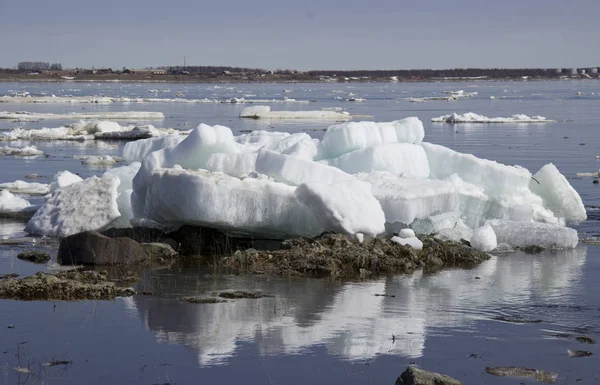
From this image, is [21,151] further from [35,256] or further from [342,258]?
[342,258]

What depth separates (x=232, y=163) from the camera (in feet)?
51.9

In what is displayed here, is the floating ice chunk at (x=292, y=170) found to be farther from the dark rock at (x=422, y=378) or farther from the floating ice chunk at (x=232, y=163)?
the dark rock at (x=422, y=378)

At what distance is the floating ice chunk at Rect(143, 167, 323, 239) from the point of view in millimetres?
14078

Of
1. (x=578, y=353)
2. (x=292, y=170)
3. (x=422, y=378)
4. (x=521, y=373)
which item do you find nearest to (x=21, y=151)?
(x=292, y=170)

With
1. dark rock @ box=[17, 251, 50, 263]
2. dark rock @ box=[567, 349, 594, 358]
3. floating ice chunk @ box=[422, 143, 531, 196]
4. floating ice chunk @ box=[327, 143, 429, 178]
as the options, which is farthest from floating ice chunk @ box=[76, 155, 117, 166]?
dark rock @ box=[567, 349, 594, 358]

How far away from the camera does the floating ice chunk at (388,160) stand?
1708 centimetres

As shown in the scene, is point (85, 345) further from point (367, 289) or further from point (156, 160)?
point (156, 160)

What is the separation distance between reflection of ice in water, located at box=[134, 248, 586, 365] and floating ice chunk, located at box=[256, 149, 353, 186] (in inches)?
102

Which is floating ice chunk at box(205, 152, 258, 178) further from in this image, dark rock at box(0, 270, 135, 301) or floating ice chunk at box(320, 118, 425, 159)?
dark rock at box(0, 270, 135, 301)

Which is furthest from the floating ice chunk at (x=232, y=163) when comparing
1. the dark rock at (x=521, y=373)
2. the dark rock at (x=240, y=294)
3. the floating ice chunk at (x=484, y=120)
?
the floating ice chunk at (x=484, y=120)

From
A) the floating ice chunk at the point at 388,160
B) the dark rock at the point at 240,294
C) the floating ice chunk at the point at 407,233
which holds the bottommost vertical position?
the dark rock at the point at 240,294

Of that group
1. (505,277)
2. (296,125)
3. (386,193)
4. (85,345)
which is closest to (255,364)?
(85,345)

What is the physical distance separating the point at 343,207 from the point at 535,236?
11.2 feet

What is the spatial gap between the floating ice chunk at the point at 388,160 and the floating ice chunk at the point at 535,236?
2.07m
